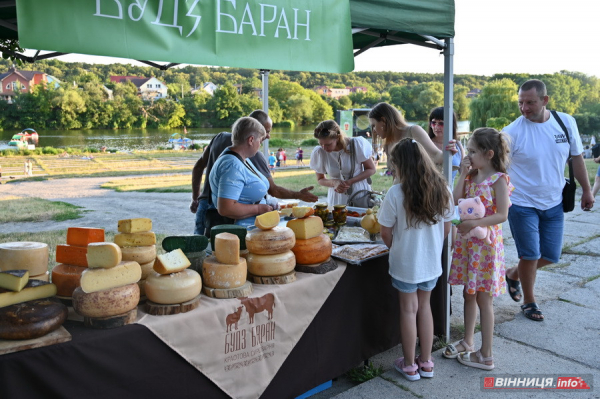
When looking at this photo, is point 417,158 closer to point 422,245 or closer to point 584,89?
point 422,245

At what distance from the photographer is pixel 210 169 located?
3.58 metres

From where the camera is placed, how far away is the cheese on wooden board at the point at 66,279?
1.86 m

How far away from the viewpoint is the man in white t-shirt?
139 inches

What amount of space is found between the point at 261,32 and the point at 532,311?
3061 mm

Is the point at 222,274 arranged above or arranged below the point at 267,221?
below

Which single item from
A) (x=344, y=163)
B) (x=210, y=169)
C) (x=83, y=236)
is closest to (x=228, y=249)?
(x=83, y=236)

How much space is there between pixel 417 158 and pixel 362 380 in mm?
1399

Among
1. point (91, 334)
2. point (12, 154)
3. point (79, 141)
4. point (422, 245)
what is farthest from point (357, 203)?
point (79, 141)

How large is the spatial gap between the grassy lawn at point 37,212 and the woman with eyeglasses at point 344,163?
7.39m

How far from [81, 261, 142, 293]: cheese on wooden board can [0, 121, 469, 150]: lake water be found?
103ft

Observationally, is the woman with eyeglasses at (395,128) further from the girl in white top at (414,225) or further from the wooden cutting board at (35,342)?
the wooden cutting board at (35,342)

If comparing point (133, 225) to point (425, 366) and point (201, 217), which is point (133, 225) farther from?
point (425, 366)

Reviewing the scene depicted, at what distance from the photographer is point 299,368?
236cm

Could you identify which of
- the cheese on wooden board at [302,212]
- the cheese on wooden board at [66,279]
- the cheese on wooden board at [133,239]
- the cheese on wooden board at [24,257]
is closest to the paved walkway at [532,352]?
the cheese on wooden board at [302,212]
